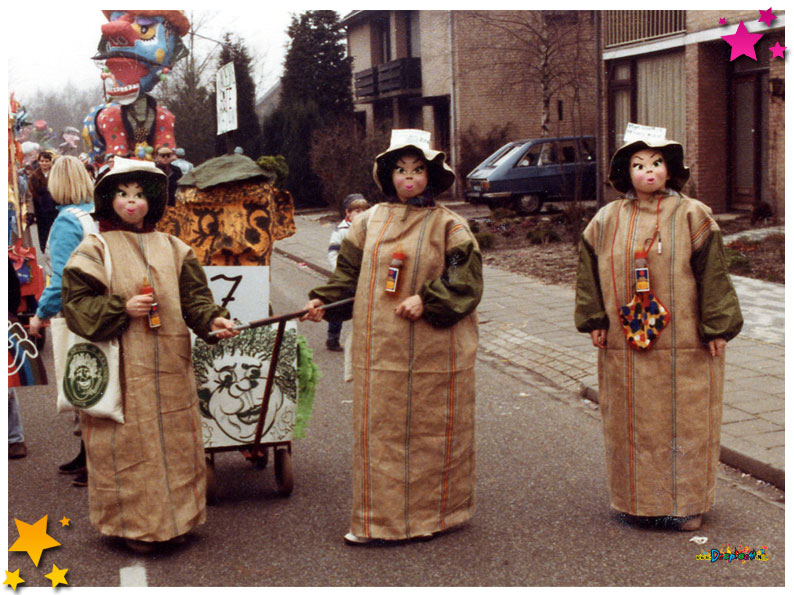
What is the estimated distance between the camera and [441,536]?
4.77m

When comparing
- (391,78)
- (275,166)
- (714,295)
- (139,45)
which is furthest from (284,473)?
(391,78)

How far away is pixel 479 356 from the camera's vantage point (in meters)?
9.45

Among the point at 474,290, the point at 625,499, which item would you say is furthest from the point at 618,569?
the point at 474,290

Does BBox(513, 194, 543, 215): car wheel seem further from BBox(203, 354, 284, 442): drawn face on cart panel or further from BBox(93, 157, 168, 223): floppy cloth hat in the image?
BBox(93, 157, 168, 223): floppy cloth hat

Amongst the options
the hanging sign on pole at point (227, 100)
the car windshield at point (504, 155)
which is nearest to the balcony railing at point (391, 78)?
the car windshield at point (504, 155)

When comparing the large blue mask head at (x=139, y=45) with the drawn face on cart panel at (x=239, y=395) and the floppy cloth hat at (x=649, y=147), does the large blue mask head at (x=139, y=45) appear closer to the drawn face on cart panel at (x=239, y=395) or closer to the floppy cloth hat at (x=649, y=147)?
the drawn face on cart panel at (x=239, y=395)

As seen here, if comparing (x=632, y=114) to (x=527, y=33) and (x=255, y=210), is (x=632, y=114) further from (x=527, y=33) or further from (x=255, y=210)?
(x=255, y=210)

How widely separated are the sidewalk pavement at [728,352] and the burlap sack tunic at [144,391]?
3.21 m

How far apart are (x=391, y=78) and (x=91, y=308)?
30512 millimetres

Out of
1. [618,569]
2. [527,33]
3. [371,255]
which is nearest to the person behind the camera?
[618,569]

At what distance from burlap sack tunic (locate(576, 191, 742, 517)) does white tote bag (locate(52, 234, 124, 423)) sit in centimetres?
216

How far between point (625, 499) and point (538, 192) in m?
16.8

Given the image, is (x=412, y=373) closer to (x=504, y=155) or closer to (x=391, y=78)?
(x=504, y=155)

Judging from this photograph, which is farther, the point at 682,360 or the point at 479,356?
the point at 479,356
